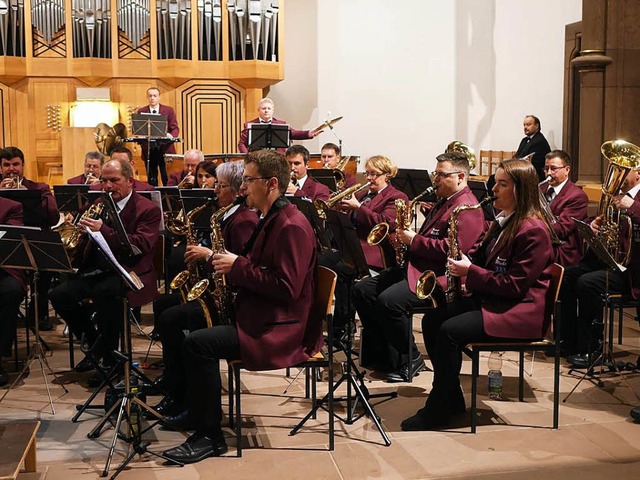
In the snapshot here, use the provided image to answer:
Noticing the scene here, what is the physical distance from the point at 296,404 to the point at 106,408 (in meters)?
1.16

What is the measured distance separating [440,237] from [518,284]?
0.98 m

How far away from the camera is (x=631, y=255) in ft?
18.4

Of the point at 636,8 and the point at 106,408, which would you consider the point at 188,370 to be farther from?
the point at 636,8

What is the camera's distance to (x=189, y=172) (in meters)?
8.13

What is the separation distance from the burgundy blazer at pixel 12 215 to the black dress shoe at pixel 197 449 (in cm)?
212

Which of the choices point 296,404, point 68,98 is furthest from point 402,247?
point 68,98

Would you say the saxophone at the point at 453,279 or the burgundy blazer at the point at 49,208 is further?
the burgundy blazer at the point at 49,208

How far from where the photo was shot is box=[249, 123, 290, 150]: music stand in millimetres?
8859

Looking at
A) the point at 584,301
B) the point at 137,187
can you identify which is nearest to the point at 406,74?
the point at 137,187

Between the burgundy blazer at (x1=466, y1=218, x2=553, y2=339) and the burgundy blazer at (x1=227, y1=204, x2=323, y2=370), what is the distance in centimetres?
99

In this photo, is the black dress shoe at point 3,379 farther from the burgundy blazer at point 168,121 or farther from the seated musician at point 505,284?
the burgundy blazer at point 168,121

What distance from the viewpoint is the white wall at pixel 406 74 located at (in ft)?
43.7

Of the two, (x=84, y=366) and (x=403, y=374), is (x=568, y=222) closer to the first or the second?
(x=403, y=374)

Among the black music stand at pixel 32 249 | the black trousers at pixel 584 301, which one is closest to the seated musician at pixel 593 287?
the black trousers at pixel 584 301
